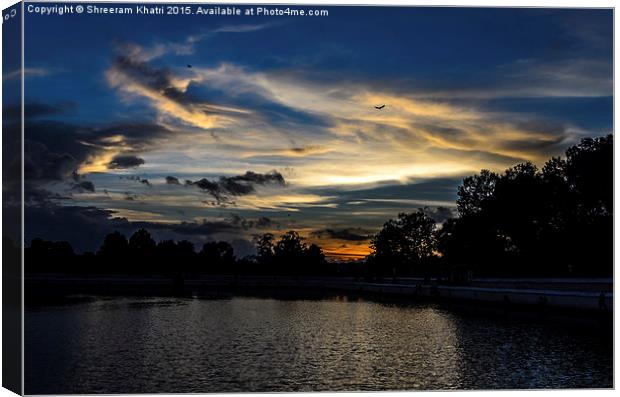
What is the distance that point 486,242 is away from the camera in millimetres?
52250

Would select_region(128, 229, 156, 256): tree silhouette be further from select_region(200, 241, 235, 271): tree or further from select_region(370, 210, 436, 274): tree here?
select_region(370, 210, 436, 274): tree

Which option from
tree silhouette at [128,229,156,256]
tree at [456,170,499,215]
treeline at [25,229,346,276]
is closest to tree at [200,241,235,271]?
treeline at [25,229,346,276]

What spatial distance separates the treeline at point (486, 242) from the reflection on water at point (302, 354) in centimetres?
570

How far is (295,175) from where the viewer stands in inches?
862

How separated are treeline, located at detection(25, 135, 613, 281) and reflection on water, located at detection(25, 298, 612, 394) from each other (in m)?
5.70

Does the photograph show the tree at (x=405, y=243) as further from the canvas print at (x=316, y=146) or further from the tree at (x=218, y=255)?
the canvas print at (x=316, y=146)

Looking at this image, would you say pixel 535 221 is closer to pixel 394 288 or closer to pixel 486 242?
pixel 486 242

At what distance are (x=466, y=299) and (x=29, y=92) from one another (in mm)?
31677

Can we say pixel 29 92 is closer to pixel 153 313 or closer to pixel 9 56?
pixel 9 56

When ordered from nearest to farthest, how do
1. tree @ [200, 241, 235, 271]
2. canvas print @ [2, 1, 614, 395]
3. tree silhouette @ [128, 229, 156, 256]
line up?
1. canvas print @ [2, 1, 614, 395]
2. tree silhouette @ [128, 229, 156, 256]
3. tree @ [200, 241, 235, 271]

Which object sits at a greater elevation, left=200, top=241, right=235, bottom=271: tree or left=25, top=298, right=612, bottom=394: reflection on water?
left=200, top=241, right=235, bottom=271: tree

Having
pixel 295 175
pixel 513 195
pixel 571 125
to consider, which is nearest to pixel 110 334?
pixel 295 175

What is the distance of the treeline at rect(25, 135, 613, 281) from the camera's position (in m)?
41.5


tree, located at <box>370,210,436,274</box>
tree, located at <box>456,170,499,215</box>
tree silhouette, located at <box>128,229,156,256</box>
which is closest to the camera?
tree, located at <box>456,170,499,215</box>
